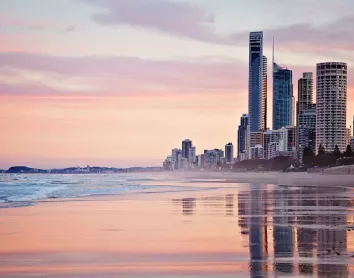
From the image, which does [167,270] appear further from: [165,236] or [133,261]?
[165,236]

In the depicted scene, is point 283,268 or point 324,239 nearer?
point 283,268

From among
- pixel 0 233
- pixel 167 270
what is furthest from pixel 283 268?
pixel 0 233

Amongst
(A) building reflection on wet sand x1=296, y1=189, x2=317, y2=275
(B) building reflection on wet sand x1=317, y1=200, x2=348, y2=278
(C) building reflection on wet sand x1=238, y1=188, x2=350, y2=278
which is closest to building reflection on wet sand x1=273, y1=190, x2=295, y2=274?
(C) building reflection on wet sand x1=238, y1=188, x2=350, y2=278

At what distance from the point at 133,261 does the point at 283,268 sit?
3815mm

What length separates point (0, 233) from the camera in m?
21.6

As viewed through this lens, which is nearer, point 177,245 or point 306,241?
point 177,245

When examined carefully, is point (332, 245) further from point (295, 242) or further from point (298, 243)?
point (295, 242)

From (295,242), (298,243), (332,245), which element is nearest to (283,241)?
(295,242)

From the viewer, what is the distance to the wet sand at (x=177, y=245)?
548 inches

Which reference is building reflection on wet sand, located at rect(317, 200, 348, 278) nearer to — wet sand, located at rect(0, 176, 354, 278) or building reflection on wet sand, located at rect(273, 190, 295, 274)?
wet sand, located at rect(0, 176, 354, 278)

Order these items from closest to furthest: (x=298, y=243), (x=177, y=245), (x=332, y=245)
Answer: (x=332, y=245)
(x=298, y=243)
(x=177, y=245)

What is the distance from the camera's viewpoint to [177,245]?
18344 millimetres

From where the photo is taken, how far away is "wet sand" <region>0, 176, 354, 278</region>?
13914 millimetres

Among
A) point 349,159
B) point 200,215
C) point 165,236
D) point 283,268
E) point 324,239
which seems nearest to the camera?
point 283,268
